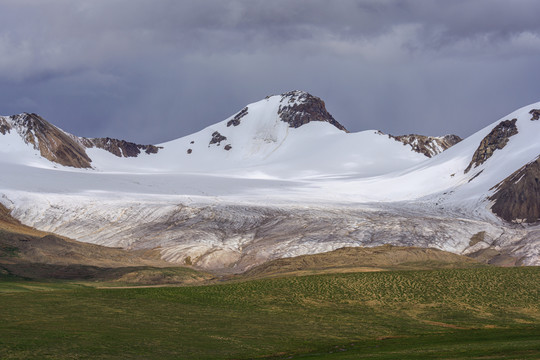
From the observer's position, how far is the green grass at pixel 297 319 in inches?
1774

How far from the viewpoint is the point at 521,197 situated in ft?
540

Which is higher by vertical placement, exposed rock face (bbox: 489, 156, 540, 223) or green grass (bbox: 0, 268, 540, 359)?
exposed rock face (bbox: 489, 156, 540, 223)

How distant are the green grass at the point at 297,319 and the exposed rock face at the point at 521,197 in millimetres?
81982

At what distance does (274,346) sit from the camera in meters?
49.8

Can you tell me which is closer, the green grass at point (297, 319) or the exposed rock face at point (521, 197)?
the green grass at point (297, 319)

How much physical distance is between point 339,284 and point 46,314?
35.0 metres

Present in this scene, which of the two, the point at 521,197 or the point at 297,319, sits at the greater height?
the point at 521,197

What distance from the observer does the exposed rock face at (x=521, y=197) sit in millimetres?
161375

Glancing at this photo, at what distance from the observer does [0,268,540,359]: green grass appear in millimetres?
45062

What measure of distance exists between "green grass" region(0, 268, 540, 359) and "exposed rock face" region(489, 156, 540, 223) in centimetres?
8198

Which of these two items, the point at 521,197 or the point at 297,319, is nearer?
the point at 297,319

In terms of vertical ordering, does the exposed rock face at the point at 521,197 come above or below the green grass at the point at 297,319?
above

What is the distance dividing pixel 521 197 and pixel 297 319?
11557 centimetres

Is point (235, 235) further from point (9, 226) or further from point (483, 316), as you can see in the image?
point (483, 316)
